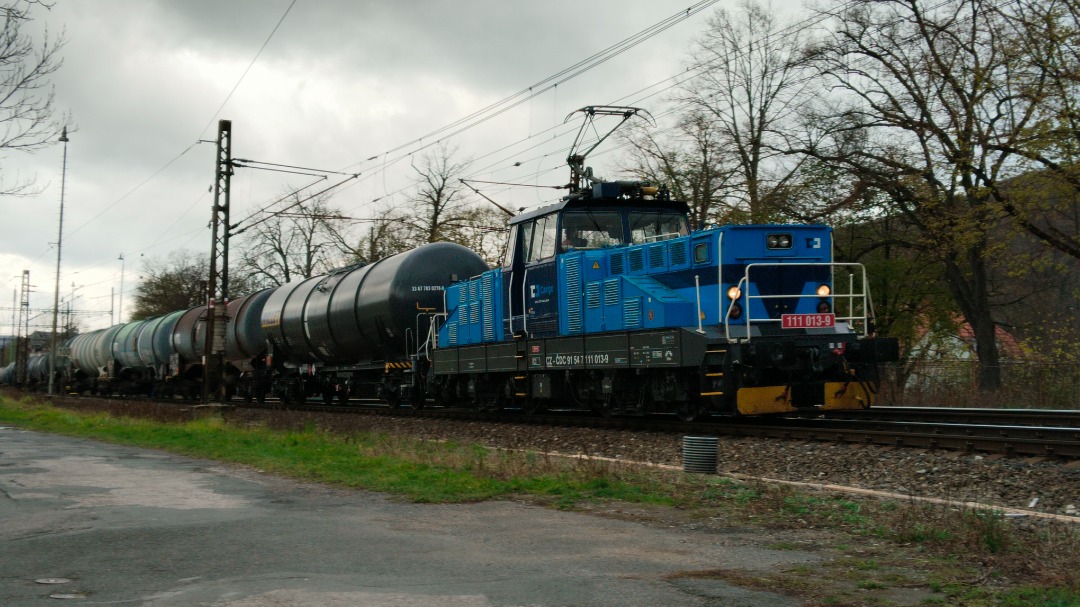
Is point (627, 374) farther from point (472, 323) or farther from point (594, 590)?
point (594, 590)

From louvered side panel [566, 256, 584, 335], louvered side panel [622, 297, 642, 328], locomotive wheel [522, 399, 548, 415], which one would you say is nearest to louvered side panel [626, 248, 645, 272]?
louvered side panel [622, 297, 642, 328]

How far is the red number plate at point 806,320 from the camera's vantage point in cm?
1356

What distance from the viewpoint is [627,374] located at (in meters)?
15.7

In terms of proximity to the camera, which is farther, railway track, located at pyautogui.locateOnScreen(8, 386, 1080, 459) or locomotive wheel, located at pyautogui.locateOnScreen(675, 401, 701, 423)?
locomotive wheel, located at pyautogui.locateOnScreen(675, 401, 701, 423)

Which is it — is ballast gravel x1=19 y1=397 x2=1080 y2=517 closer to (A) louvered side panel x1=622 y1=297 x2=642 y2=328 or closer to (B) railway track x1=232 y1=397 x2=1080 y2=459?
(B) railway track x1=232 y1=397 x2=1080 y2=459

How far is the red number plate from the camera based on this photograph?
13.6 m

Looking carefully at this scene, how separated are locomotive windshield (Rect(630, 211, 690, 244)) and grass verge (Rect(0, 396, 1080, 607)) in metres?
4.79

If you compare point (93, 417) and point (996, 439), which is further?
point (93, 417)

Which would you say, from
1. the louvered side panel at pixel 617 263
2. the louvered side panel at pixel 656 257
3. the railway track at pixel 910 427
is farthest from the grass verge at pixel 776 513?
the louvered side panel at pixel 656 257

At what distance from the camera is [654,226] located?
1623cm

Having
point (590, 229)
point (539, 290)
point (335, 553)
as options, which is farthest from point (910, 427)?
point (335, 553)

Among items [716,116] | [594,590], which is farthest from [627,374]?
[716,116]

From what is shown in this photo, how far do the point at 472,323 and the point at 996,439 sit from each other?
10.7 m

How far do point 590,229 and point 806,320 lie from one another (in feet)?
13.9
